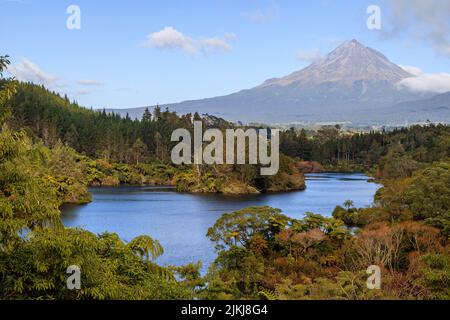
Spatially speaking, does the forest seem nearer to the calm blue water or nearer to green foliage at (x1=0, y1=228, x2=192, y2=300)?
green foliage at (x1=0, y1=228, x2=192, y2=300)

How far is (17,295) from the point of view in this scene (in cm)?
702

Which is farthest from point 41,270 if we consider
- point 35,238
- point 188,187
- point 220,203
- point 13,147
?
point 188,187

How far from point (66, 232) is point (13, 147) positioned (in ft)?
4.43

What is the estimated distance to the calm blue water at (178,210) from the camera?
22.2 meters

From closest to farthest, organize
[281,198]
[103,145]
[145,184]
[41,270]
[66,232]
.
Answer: [41,270]
[66,232]
[281,198]
[145,184]
[103,145]

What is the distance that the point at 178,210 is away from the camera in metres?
33.8

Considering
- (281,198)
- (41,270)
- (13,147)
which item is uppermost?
(13,147)

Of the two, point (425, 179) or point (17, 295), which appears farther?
point (425, 179)

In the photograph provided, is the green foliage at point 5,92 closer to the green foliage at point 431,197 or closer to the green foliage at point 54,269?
the green foliage at point 54,269

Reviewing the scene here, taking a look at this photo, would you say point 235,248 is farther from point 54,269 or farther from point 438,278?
point 54,269

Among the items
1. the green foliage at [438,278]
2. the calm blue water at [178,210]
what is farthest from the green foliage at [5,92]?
the calm blue water at [178,210]

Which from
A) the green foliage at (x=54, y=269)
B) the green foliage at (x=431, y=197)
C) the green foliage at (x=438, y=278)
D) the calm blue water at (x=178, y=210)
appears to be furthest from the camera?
the calm blue water at (x=178, y=210)
